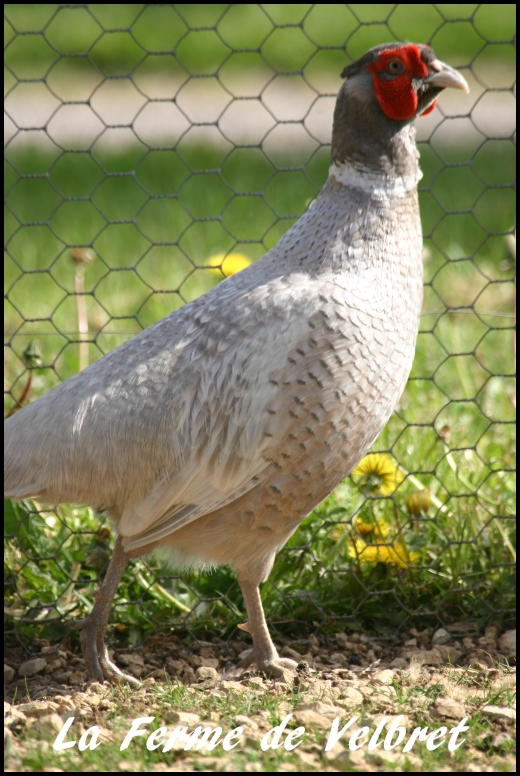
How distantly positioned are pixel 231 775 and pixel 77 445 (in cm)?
88

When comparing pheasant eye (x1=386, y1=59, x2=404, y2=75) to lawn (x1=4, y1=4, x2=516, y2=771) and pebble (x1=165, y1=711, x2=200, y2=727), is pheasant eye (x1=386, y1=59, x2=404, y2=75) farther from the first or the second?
pebble (x1=165, y1=711, x2=200, y2=727)

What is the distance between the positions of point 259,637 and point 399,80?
1.56 m

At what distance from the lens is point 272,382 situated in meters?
2.13

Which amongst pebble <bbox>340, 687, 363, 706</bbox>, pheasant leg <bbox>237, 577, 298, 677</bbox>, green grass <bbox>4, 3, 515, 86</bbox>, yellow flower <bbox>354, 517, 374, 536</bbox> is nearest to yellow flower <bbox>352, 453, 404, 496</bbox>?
yellow flower <bbox>354, 517, 374, 536</bbox>

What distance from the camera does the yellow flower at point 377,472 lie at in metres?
2.75

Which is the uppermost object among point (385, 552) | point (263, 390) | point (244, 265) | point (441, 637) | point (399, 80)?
point (399, 80)

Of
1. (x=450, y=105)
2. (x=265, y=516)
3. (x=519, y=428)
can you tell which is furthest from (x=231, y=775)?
(x=450, y=105)

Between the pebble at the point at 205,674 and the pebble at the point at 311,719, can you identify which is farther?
the pebble at the point at 205,674

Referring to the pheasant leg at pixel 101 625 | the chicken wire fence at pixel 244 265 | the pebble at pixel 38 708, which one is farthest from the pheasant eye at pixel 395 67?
the pebble at pixel 38 708

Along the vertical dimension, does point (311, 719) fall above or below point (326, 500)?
below

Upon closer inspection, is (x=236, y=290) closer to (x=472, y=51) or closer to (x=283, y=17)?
(x=472, y=51)

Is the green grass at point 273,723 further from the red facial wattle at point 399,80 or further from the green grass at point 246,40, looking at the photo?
the green grass at point 246,40

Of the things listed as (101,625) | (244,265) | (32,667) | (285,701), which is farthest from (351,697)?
(244,265)

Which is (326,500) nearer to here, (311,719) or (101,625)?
(101,625)
